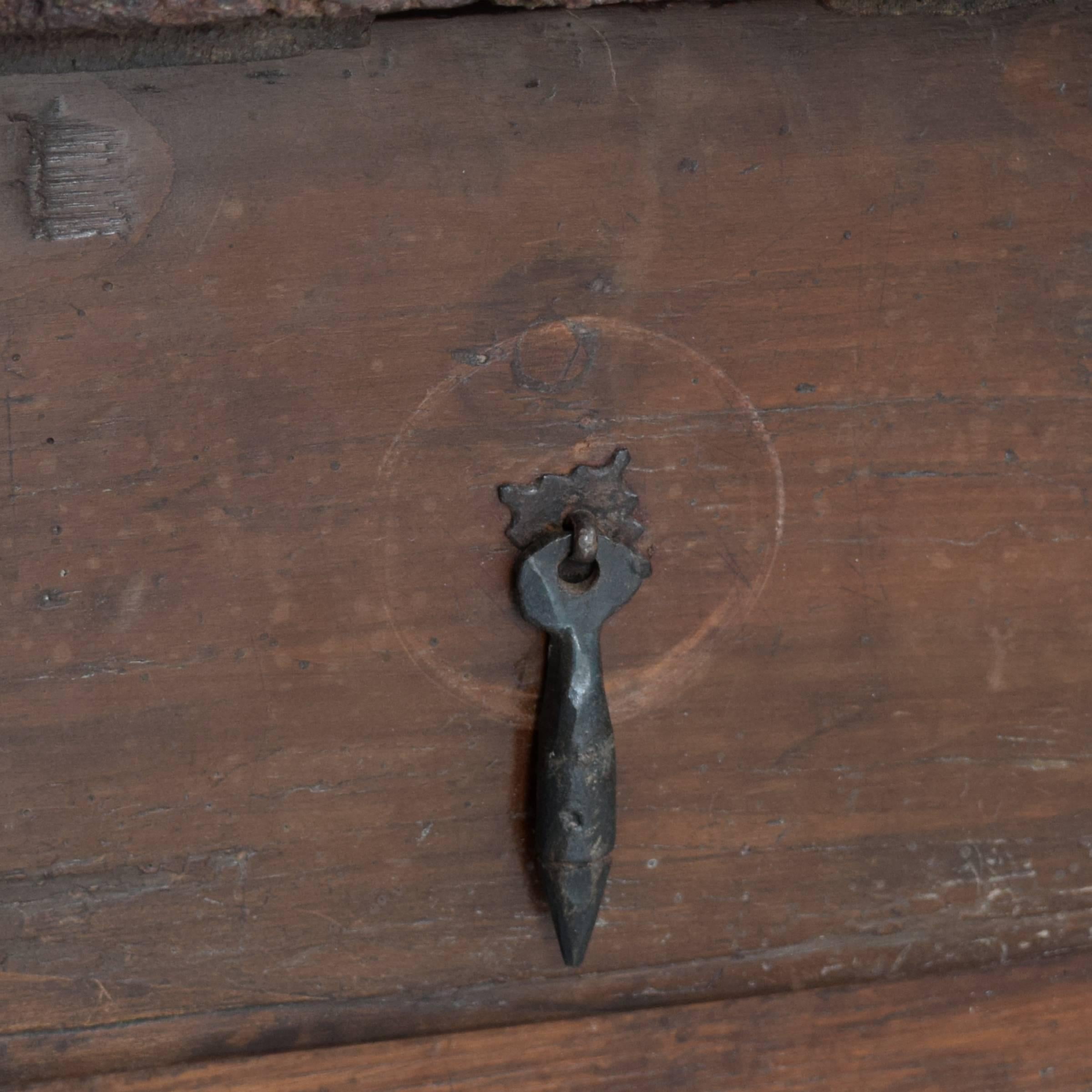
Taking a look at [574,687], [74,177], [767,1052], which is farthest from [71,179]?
[767,1052]

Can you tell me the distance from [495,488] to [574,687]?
136mm

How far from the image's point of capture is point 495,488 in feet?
2.23

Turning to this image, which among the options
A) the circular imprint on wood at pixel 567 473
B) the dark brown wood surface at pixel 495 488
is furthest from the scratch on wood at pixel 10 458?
the circular imprint on wood at pixel 567 473

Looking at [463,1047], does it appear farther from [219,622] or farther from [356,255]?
[356,255]

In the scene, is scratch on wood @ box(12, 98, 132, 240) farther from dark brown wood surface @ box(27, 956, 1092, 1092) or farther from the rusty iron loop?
dark brown wood surface @ box(27, 956, 1092, 1092)

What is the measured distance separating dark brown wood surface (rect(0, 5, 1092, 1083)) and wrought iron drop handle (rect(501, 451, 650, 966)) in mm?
25

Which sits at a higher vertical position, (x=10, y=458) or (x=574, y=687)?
(x=10, y=458)

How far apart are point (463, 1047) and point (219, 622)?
33 cm

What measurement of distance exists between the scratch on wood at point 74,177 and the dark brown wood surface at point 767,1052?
1.78 feet

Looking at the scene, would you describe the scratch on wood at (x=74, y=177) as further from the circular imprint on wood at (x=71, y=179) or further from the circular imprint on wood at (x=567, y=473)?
the circular imprint on wood at (x=567, y=473)

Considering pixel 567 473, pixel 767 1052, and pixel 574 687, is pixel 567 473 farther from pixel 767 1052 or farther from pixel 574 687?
pixel 767 1052

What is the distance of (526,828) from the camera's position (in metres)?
0.71

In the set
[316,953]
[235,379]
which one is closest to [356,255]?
[235,379]

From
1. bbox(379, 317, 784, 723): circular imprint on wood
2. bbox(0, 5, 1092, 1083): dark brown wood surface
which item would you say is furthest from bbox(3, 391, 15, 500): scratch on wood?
bbox(379, 317, 784, 723): circular imprint on wood
